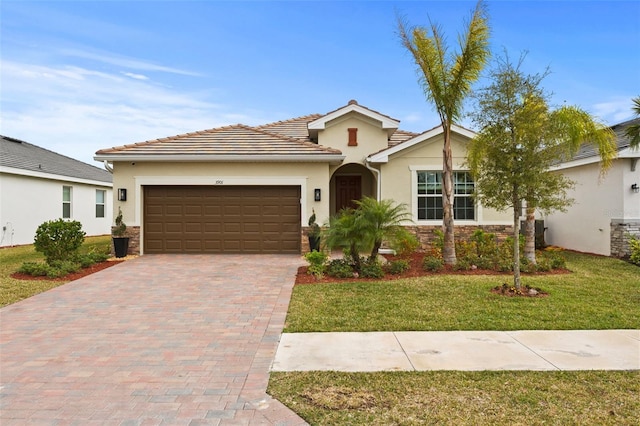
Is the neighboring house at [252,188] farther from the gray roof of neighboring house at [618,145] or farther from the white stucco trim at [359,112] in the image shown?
the gray roof of neighboring house at [618,145]

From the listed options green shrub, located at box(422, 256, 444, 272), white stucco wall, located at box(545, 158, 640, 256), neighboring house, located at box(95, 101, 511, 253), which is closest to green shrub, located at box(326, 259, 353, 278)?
green shrub, located at box(422, 256, 444, 272)

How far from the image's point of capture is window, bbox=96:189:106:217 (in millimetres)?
23136

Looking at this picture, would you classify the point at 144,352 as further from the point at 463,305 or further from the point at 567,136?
the point at 567,136

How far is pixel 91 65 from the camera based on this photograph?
15.2 metres

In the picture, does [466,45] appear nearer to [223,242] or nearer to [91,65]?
[223,242]

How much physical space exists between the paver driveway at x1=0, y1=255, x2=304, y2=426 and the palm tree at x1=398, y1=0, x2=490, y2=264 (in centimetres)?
524

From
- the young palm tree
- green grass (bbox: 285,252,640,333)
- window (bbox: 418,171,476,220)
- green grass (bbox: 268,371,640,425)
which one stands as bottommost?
green grass (bbox: 268,371,640,425)

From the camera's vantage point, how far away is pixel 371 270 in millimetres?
9852

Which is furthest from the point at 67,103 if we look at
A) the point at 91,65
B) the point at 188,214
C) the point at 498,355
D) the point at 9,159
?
the point at 498,355

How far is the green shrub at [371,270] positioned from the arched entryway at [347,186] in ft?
21.9

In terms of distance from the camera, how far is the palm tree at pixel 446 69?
10589 mm

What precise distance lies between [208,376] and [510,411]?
2913mm

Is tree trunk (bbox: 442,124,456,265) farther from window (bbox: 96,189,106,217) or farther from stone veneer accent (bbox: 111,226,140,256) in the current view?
window (bbox: 96,189,106,217)

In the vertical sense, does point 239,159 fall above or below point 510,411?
above
